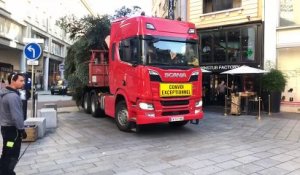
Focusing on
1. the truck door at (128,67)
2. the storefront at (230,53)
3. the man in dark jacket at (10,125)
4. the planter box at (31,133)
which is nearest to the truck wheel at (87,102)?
the truck door at (128,67)

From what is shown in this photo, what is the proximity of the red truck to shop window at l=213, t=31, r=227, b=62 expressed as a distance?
8.55m

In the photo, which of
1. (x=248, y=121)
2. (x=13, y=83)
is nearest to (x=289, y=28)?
(x=248, y=121)

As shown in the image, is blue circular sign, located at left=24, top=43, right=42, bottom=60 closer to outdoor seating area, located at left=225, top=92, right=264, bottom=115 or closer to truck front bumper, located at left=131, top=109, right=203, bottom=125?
truck front bumper, located at left=131, top=109, right=203, bottom=125

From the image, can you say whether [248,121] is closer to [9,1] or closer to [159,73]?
[159,73]

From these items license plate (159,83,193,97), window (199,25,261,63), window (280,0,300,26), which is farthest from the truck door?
window (280,0,300,26)

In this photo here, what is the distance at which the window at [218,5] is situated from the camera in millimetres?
18781

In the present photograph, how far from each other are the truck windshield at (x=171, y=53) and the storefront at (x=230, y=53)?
7.93 m

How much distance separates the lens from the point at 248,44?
17.5 meters

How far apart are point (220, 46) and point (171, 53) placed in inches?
385

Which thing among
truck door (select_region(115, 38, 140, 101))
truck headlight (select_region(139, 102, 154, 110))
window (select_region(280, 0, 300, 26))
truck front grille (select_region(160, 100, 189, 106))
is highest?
window (select_region(280, 0, 300, 26))

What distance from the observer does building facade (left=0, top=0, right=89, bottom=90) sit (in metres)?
29.6

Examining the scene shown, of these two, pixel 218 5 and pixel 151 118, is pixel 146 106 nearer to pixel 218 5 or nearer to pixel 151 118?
pixel 151 118

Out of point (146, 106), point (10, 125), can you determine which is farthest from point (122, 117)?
point (10, 125)

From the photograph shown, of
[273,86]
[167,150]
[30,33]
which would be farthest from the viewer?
[30,33]
